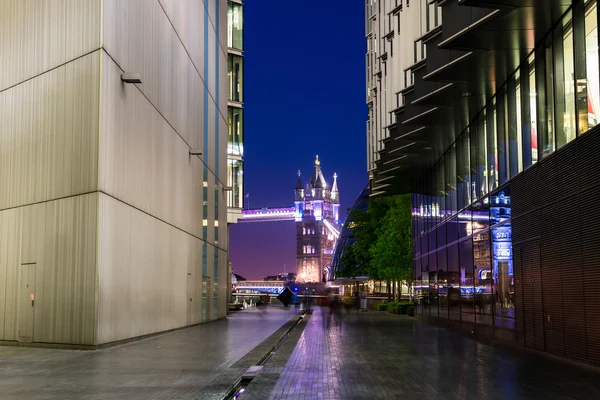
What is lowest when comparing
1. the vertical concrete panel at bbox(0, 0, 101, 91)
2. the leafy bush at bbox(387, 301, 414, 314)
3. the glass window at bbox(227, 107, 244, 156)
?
the leafy bush at bbox(387, 301, 414, 314)

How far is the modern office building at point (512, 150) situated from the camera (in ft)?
51.6

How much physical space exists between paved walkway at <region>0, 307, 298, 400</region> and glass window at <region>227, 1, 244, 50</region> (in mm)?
32166

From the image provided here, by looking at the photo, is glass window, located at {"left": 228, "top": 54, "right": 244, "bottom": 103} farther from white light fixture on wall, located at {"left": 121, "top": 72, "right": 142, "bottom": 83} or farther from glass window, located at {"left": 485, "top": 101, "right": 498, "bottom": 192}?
white light fixture on wall, located at {"left": 121, "top": 72, "right": 142, "bottom": 83}

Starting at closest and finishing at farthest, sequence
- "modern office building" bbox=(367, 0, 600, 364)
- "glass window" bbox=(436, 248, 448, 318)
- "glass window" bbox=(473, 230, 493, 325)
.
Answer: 1. "modern office building" bbox=(367, 0, 600, 364)
2. "glass window" bbox=(473, 230, 493, 325)
3. "glass window" bbox=(436, 248, 448, 318)

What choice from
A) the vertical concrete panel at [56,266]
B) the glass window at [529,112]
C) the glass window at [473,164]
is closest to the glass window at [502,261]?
the glass window at [529,112]

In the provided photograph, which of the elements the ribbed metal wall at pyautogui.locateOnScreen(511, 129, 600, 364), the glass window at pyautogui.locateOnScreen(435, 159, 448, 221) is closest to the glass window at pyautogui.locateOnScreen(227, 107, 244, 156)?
the glass window at pyautogui.locateOnScreen(435, 159, 448, 221)

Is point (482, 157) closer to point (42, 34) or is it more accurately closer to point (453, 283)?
point (453, 283)

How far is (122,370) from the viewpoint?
1438 cm

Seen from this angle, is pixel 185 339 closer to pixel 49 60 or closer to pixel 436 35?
pixel 49 60

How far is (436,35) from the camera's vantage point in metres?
21.5

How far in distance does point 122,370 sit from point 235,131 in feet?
123

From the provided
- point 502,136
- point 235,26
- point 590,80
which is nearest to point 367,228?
point 235,26

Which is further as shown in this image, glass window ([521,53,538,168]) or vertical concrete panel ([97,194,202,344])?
vertical concrete panel ([97,194,202,344])

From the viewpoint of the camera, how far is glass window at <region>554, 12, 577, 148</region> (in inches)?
645
